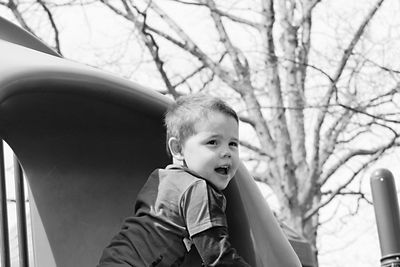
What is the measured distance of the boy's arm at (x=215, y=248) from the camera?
87.5 inches

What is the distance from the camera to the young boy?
2248mm

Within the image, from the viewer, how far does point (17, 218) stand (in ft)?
8.48

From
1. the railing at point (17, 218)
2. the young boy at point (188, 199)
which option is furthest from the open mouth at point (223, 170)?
the railing at point (17, 218)

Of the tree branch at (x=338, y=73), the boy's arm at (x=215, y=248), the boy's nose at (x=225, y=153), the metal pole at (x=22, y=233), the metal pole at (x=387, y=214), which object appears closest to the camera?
the boy's arm at (x=215, y=248)

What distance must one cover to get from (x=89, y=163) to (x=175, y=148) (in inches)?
15.4

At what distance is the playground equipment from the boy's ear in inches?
9.0

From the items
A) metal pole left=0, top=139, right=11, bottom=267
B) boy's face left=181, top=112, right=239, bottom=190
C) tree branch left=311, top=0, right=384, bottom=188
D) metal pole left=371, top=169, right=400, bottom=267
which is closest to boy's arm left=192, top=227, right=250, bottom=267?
boy's face left=181, top=112, right=239, bottom=190

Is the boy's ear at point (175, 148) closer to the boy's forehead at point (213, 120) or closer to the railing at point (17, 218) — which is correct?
the boy's forehead at point (213, 120)

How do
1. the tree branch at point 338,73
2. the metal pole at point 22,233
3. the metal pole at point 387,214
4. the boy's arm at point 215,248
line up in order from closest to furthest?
the boy's arm at point 215,248
the metal pole at point 22,233
the metal pole at point 387,214
the tree branch at point 338,73

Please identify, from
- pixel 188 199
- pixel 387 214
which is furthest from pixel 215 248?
pixel 387 214

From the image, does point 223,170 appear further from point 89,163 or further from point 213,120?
point 89,163

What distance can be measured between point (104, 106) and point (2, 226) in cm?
46

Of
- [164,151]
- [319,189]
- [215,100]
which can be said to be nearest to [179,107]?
[215,100]

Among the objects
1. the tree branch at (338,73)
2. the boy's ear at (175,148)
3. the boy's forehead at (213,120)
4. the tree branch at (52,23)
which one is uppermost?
the tree branch at (52,23)
